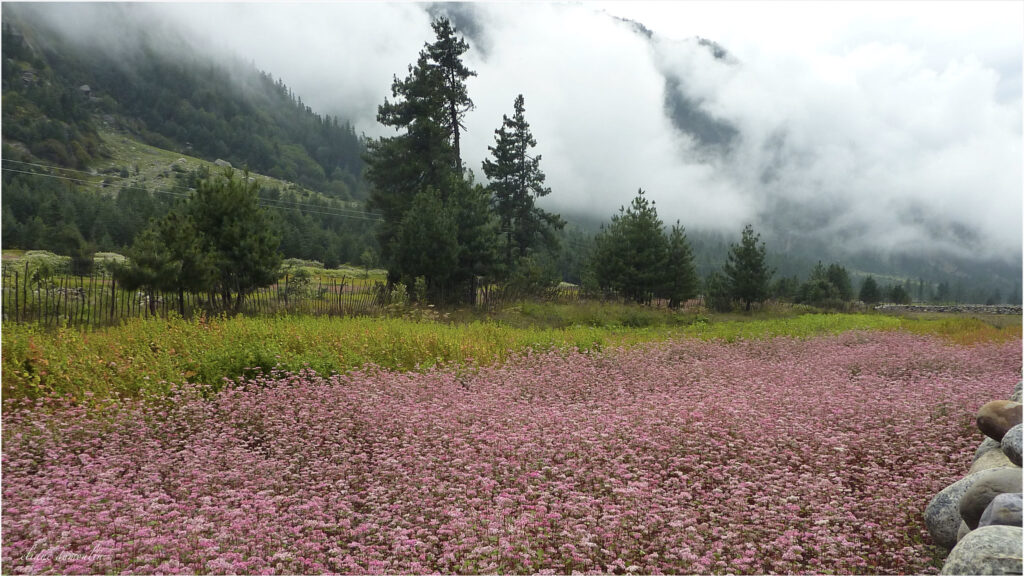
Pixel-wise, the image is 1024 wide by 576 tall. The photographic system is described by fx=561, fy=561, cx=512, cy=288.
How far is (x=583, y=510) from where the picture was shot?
3898mm

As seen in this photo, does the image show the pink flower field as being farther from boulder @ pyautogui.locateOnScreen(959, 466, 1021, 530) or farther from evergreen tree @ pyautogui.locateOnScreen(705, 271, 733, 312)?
evergreen tree @ pyautogui.locateOnScreen(705, 271, 733, 312)

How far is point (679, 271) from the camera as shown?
4319 cm

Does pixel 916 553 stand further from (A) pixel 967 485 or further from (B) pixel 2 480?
(B) pixel 2 480

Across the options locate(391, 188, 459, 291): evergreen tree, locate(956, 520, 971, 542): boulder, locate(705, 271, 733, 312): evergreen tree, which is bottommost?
locate(956, 520, 971, 542): boulder

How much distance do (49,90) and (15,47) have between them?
36554mm

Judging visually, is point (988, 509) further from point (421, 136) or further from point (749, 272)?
point (749, 272)

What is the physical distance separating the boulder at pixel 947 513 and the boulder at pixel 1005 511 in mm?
542

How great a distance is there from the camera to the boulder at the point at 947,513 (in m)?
3.96

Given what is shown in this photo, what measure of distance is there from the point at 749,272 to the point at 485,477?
42484mm

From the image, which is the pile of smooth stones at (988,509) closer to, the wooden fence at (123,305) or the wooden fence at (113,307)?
the wooden fence at (123,305)

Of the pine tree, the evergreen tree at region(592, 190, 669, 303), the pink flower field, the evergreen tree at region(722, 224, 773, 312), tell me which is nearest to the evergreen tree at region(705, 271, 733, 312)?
the evergreen tree at region(722, 224, 773, 312)

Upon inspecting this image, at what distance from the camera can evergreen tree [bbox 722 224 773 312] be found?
4219 cm

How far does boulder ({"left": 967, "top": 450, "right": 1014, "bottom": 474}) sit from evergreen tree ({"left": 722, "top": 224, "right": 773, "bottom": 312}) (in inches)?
1535

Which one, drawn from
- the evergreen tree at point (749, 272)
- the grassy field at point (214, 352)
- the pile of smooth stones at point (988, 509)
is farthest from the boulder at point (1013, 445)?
the evergreen tree at point (749, 272)
